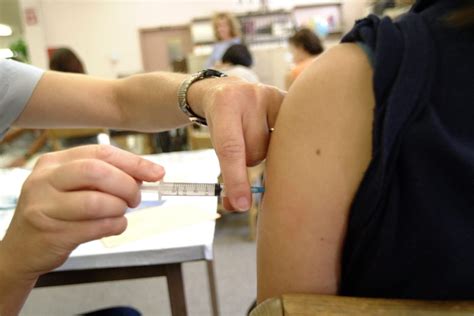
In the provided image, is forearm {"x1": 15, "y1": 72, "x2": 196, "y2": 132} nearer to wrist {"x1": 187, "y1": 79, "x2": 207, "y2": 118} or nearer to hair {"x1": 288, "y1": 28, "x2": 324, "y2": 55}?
wrist {"x1": 187, "y1": 79, "x2": 207, "y2": 118}

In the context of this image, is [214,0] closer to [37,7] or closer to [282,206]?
[37,7]

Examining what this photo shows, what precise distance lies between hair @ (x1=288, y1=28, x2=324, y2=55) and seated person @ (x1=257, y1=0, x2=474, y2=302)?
3.47 metres

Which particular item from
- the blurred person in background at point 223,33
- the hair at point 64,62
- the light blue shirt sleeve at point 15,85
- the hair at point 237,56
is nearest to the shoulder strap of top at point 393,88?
the light blue shirt sleeve at point 15,85

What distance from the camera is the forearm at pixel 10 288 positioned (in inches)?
20.2

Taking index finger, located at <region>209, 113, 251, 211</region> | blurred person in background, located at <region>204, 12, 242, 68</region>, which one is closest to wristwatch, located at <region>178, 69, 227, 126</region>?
index finger, located at <region>209, 113, 251, 211</region>

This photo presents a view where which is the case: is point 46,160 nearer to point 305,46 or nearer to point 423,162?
point 423,162

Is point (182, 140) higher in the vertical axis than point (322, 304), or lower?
lower

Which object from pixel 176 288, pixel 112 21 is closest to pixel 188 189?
pixel 176 288

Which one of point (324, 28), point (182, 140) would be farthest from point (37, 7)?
point (324, 28)

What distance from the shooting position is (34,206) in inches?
18.5

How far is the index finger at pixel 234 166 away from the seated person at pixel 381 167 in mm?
38

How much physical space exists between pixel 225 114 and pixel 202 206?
589 mm

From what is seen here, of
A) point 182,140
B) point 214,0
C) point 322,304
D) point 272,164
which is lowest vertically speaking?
point 182,140

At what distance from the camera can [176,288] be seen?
1.02 m
